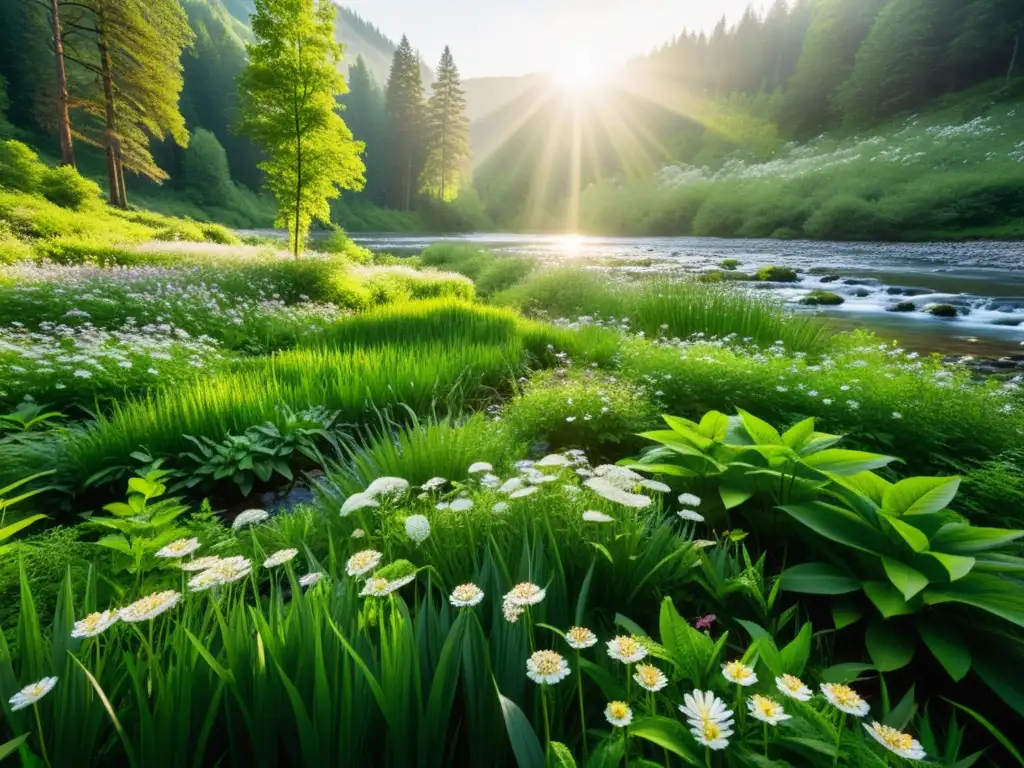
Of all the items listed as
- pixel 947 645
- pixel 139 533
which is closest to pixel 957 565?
pixel 947 645

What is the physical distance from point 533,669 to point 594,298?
1128 centimetres

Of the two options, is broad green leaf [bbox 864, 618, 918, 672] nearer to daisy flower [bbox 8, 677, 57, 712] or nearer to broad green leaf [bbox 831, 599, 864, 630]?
broad green leaf [bbox 831, 599, 864, 630]

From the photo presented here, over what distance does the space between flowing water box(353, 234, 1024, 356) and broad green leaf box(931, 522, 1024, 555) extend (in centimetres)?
983

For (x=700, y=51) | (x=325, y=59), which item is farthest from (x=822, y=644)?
(x=700, y=51)

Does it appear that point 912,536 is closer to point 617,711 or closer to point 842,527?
point 842,527

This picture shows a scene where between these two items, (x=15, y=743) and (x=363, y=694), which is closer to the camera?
(x=15, y=743)

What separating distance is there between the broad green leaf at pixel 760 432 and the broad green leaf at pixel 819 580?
705mm

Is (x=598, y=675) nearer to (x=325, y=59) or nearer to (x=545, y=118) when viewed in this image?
(x=325, y=59)

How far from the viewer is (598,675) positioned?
126cm

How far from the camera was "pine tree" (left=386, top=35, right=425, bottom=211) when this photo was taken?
6525 centimetres

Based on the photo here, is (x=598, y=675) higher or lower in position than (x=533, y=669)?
lower

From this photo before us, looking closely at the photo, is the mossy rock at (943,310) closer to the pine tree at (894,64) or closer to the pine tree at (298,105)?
the pine tree at (298,105)

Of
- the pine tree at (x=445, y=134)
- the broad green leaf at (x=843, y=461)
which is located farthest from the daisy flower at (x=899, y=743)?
the pine tree at (x=445, y=134)

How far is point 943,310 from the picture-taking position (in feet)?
40.0
